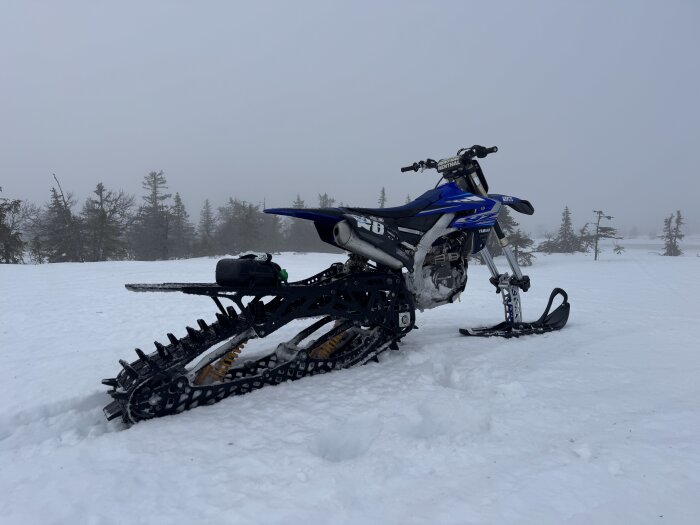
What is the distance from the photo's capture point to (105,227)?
1455 inches

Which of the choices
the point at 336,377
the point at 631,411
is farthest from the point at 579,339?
the point at 336,377

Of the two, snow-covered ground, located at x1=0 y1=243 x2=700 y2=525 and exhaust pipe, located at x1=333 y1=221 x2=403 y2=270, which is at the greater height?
exhaust pipe, located at x1=333 y1=221 x2=403 y2=270

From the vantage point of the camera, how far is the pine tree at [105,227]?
120 feet

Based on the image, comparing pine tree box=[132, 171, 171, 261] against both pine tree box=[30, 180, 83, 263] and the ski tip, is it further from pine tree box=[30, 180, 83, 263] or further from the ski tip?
the ski tip

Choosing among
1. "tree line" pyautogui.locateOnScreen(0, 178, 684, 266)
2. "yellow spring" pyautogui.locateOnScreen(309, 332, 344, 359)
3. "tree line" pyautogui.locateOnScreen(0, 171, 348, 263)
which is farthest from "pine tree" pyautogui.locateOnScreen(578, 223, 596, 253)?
"yellow spring" pyautogui.locateOnScreen(309, 332, 344, 359)

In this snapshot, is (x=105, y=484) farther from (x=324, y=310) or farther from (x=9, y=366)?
(x=9, y=366)

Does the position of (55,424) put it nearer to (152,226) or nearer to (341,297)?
(341,297)

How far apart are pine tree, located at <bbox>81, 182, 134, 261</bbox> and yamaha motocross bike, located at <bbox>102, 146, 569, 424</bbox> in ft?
129

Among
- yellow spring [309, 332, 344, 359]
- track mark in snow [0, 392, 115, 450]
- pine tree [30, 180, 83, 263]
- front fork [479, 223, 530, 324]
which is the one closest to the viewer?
track mark in snow [0, 392, 115, 450]

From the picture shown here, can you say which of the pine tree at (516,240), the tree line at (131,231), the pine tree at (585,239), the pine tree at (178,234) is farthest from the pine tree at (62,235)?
the pine tree at (585,239)

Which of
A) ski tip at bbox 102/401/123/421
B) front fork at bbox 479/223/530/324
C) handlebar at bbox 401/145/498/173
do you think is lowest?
ski tip at bbox 102/401/123/421

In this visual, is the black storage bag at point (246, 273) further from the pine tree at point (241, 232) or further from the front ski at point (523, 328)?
the pine tree at point (241, 232)

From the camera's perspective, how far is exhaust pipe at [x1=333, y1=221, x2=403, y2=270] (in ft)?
11.5

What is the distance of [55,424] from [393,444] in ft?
7.77
